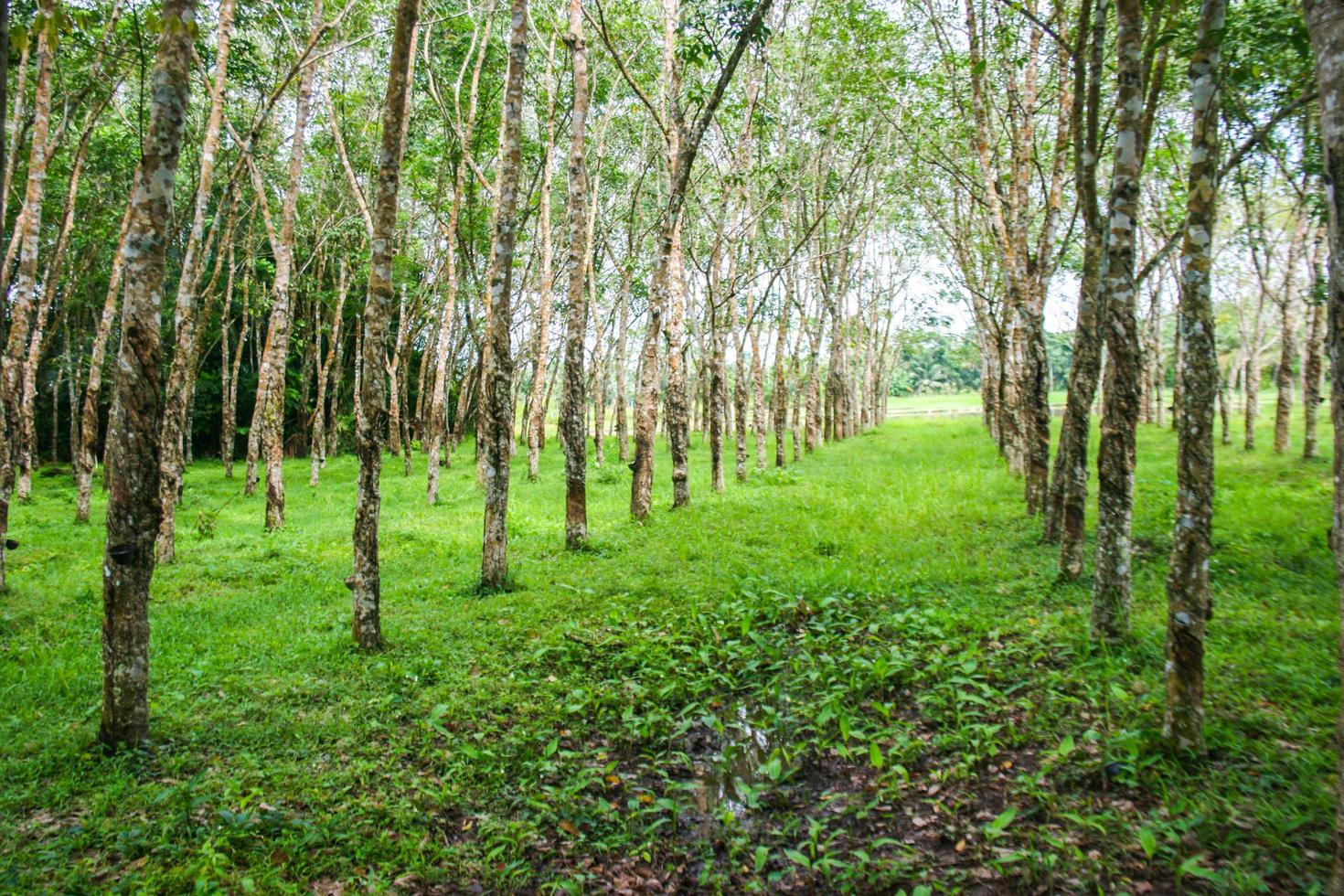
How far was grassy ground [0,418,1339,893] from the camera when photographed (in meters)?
4.19

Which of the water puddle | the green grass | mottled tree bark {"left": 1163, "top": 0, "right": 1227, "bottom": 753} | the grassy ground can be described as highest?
the green grass

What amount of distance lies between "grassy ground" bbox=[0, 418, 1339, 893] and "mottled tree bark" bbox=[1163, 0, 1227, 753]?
0.44m

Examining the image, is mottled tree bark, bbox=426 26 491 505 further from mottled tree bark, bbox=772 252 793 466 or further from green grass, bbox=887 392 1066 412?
green grass, bbox=887 392 1066 412

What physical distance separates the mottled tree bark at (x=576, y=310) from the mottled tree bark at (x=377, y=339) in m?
4.30

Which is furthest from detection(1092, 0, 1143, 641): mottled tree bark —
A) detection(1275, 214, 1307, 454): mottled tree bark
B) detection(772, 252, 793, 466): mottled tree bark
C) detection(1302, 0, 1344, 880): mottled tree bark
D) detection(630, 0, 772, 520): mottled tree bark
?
detection(772, 252, 793, 466): mottled tree bark

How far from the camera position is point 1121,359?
635cm

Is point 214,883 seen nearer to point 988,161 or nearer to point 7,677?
point 7,677

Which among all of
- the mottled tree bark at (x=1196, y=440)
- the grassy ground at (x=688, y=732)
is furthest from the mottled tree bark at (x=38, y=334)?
the mottled tree bark at (x=1196, y=440)

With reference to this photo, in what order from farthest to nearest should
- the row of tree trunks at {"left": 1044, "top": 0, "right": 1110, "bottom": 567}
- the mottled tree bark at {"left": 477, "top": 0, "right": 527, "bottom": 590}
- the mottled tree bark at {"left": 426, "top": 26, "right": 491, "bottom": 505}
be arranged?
the mottled tree bark at {"left": 426, "top": 26, "right": 491, "bottom": 505}, the mottled tree bark at {"left": 477, "top": 0, "right": 527, "bottom": 590}, the row of tree trunks at {"left": 1044, "top": 0, "right": 1110, "bottom": 567}

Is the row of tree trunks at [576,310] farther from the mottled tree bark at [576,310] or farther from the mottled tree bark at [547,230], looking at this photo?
the mottled tree bark at [547,230]

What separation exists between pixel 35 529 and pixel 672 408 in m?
13.0

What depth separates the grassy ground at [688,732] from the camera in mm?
4188

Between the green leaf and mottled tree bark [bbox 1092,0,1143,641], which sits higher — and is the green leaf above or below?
below

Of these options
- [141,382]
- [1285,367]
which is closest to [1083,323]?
[141,382]
